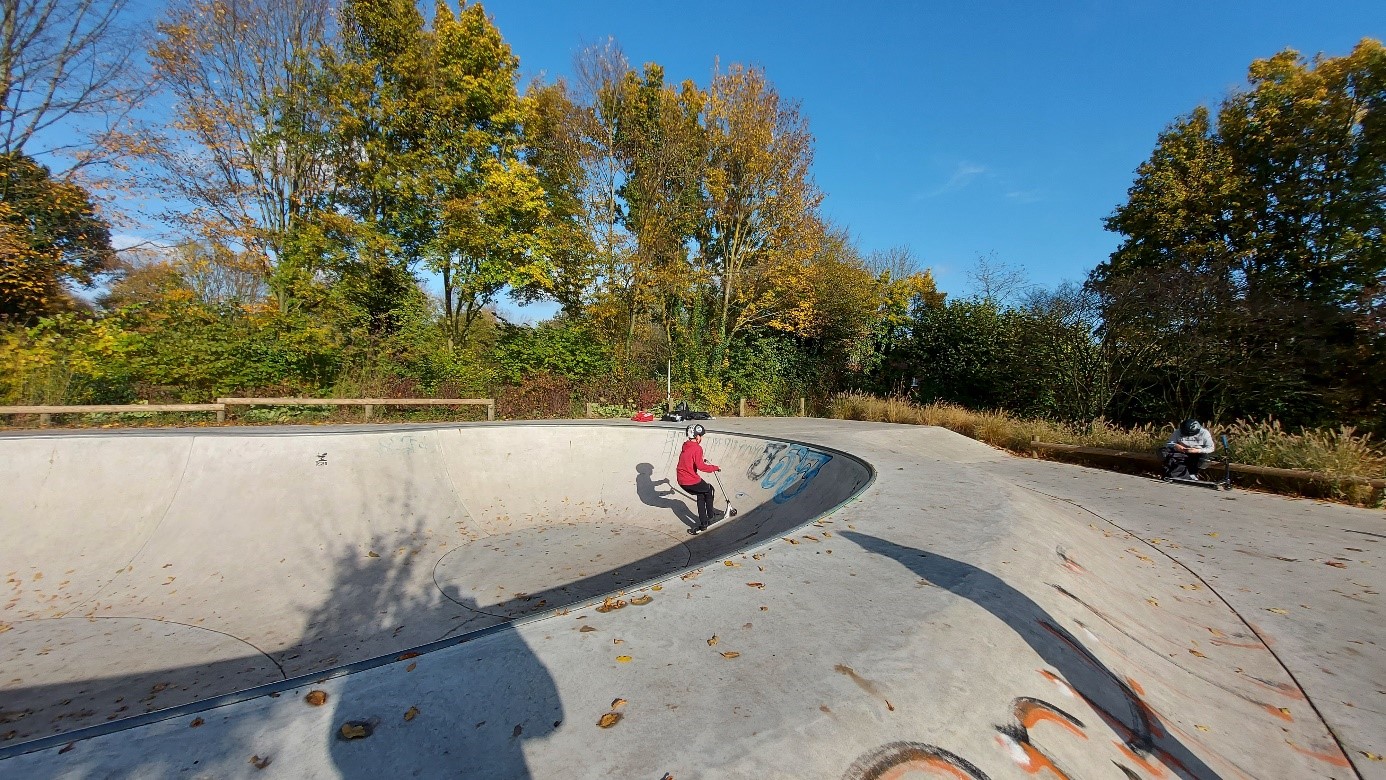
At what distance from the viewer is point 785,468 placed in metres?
7.99

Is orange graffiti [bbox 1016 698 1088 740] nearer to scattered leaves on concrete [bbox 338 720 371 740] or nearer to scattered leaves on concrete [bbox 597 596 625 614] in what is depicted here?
scattered leaves on concrete [bbox 597 596 625 614]

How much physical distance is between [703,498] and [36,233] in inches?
681

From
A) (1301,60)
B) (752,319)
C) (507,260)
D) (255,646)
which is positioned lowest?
Result: (255,646)

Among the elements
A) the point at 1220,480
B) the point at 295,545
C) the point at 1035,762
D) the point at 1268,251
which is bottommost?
the point at 295,545

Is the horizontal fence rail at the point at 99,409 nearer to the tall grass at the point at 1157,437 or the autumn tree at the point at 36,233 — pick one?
the autumn tree at the point at 36,233

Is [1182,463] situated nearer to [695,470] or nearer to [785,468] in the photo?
[785,468]

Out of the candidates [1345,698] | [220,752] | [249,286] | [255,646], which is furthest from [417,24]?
[1345,698]

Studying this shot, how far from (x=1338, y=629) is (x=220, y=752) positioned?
5.81 metres

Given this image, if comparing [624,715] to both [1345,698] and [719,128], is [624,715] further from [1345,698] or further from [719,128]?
[719,128]

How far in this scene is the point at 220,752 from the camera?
4.89 feet

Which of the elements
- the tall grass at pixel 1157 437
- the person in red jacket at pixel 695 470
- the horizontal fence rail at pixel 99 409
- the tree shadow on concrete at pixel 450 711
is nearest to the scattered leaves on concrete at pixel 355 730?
the tree shadow on concrete at pixel 450 711

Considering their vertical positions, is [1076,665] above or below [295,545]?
above

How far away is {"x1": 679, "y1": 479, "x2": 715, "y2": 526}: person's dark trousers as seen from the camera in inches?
266

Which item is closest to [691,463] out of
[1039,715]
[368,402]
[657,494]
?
[657,494]
